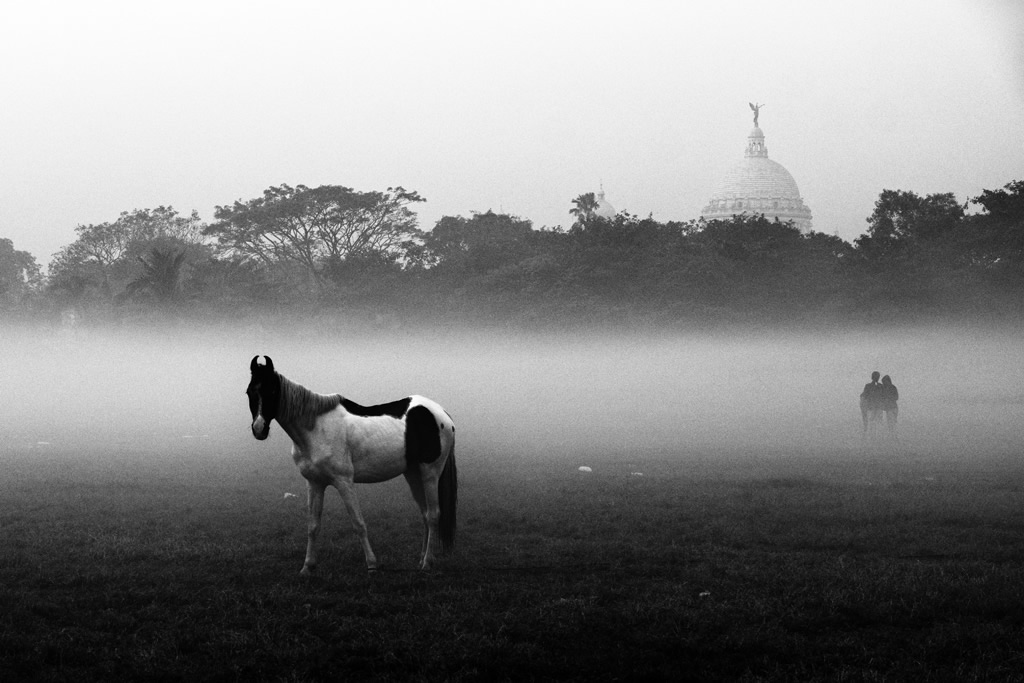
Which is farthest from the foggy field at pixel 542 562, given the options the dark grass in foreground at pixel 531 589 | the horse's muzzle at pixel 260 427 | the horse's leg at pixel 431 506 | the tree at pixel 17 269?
the tree at pixel 17 269

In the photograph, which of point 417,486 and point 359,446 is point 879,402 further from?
point 359,446

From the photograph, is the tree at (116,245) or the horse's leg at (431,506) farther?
the tree at (116,245)

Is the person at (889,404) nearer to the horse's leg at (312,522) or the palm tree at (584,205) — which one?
the horse's leg at (312,522)

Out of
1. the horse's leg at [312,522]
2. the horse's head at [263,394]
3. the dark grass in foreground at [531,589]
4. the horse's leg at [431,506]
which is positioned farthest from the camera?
the horse's leg at [431,506]

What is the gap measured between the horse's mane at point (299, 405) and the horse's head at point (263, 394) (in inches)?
5.8

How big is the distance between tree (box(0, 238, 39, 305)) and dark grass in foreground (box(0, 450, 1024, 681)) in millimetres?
86337

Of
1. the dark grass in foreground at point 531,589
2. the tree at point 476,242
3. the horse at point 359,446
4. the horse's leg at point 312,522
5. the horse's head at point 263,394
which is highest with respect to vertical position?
the tree at point 476,242

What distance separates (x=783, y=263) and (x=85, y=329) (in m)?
41.0

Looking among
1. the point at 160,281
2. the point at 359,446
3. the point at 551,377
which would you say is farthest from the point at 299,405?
the point at 160,281

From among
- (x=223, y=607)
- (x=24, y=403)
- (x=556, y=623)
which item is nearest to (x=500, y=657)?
(x=556, y=623)

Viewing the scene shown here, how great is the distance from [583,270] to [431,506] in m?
53.9

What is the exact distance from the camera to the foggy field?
8938 mm

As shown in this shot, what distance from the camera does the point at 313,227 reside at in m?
75.6

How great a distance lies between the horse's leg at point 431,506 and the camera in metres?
12.4
